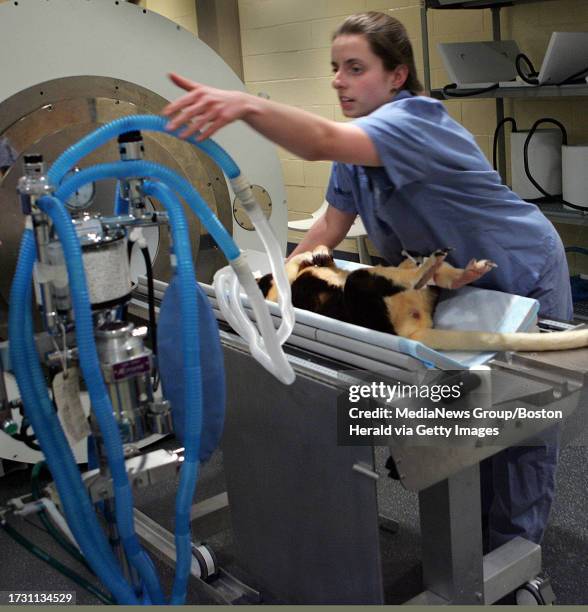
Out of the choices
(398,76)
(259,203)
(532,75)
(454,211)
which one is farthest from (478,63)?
(454,211)

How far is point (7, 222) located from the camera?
6.81 feet

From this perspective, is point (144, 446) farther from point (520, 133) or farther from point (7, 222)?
point (520, 133)

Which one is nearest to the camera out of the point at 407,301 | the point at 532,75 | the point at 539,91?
the point at 407,301

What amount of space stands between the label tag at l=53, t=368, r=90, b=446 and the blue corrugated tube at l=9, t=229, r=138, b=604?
1cm

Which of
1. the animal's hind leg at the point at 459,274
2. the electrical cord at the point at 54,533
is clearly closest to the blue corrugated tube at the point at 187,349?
the electrical cord at the point at 54,533

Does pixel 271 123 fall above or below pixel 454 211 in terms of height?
above

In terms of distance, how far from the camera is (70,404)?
120cm

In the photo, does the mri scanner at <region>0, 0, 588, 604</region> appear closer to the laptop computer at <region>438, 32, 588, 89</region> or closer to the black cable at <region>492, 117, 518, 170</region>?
the laptop computer at <region>438, 32, 588, 89</region>

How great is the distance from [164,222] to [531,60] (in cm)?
282

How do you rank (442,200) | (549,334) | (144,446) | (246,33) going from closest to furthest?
(549,334) < (442,200) < (144,446) < (246,33)

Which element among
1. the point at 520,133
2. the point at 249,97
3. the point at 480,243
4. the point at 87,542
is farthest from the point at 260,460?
the point at 520,133

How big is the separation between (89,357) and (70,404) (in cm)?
16

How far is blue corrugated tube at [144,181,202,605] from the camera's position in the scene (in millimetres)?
1135

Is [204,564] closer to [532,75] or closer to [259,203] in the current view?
[259,203]
